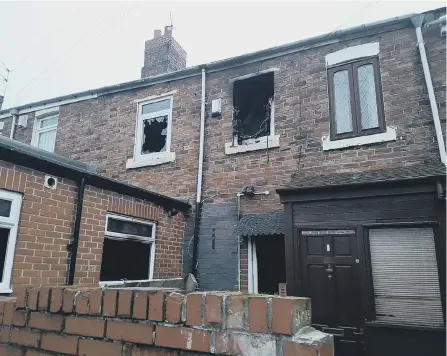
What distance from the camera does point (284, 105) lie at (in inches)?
315

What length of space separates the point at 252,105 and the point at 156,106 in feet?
9.21

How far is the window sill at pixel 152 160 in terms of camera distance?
902 cm

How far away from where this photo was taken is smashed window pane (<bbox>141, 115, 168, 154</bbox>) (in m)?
9.63

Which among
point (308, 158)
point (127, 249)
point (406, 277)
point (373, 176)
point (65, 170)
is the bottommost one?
Answer: point (406, 277)

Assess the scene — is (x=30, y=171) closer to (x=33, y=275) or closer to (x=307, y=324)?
(x=33, y=275)

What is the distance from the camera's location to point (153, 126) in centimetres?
989

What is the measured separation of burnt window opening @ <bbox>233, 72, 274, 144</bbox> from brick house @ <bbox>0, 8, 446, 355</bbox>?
3 cm

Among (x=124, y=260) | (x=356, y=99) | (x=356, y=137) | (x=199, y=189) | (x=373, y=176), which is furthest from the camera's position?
(x=199, y=189)

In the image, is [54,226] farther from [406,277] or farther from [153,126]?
[406,277]

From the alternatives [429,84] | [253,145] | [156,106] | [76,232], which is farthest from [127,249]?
[429,84]

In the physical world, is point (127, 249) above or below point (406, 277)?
above

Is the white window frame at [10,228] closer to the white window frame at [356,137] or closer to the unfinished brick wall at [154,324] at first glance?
the unfinished brick wall at [154,324]

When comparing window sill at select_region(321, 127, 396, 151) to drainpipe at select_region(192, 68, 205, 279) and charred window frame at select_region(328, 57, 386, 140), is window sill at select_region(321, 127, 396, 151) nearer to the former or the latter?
charred window frame at select_region(328, 57, 386, 140)

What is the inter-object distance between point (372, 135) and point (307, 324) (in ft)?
→ 20.5
